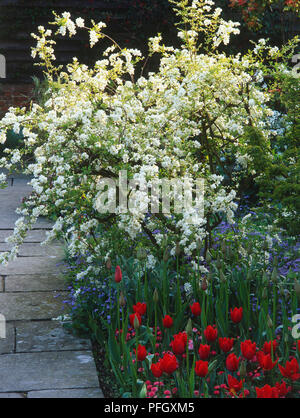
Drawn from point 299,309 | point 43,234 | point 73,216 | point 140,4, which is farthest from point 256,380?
point 140,4

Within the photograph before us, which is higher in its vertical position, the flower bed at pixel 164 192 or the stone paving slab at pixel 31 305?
the flower bed at pixel 164 192

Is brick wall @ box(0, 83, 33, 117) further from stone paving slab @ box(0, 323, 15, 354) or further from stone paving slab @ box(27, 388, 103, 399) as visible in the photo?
stone paving slab @ box(27, 388, 103, 399)

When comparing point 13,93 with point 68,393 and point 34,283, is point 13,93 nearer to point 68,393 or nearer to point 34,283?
point 34,283

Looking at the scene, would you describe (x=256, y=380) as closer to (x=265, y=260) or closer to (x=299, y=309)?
(x=299, y=309)

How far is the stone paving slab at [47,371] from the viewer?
309cm

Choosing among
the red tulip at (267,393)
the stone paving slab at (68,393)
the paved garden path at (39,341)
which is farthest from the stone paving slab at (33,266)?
the red tulip at (267,393)

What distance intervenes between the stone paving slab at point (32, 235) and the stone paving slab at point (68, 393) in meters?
3.08

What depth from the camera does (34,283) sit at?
4711 millimetres

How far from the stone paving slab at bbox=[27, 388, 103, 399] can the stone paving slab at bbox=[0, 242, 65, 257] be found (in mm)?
2537

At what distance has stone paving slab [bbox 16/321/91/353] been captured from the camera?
3.57 metres

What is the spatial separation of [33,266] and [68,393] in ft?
7.45

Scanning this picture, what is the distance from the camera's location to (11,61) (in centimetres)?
1134

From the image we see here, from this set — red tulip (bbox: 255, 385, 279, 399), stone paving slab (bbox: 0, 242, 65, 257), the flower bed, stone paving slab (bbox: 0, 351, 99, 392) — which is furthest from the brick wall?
red tulip (bbox: 255, 385, 279, 399)

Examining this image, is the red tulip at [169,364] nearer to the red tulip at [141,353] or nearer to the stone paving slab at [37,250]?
the red tulip at [141,353]
